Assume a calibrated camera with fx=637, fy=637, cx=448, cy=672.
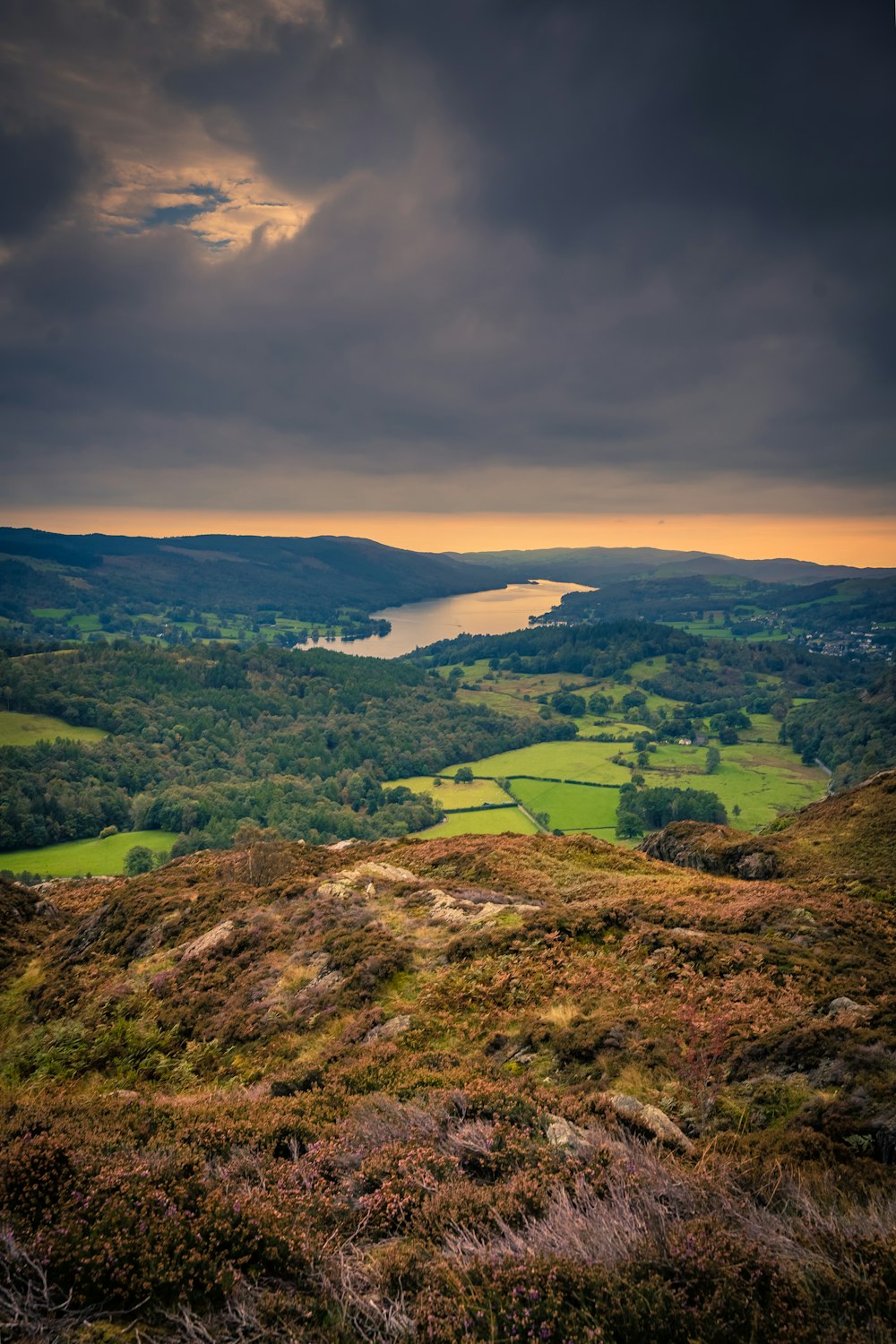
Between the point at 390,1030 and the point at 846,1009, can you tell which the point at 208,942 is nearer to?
the point at 390,1030

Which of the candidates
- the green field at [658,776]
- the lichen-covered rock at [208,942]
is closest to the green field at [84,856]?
the green field at [658,776]

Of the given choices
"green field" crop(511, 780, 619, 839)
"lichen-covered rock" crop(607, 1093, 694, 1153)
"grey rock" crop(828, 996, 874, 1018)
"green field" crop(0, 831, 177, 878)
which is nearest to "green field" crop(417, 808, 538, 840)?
"green field" crop(511, 780, 619, 839)

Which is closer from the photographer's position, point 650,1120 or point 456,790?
point 650,1120

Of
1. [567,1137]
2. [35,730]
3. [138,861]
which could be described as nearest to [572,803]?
[138,861]

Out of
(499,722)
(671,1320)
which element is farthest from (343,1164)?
(499,722)

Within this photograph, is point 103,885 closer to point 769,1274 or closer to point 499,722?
point 769,1274

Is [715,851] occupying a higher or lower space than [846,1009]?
lower

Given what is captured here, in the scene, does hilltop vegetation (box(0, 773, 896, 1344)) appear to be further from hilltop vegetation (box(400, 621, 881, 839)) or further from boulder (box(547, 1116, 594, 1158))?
hilltop vegetation (box(400, 621, 881, 839))
